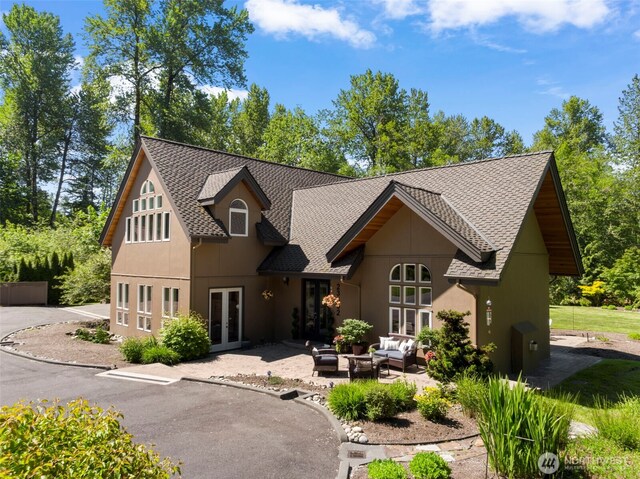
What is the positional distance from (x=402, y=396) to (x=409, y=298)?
5.34 meters

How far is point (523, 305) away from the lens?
14539mm

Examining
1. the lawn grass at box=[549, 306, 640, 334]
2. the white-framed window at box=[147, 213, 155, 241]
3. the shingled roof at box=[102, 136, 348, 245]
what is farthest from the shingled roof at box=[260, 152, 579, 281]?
the lawn grass at box=[549, 306, 640, 334]

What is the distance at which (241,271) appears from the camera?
17.7 m

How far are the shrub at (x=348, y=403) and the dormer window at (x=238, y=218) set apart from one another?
9.70 metres

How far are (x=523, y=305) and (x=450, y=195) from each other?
463 cm

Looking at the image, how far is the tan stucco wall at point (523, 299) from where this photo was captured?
13.0 m

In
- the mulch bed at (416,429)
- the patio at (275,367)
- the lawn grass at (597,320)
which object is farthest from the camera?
the lawn grass at (597,320)

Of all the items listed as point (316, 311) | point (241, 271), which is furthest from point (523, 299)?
point (241, 271)

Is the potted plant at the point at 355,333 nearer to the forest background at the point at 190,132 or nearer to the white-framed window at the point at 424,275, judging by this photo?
the white-framed window at the point at 424,275

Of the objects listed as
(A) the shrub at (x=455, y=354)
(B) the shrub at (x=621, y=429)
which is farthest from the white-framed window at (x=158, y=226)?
(B) the shrub at (x=621, y=429)

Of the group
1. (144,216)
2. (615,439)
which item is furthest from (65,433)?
(144,216)

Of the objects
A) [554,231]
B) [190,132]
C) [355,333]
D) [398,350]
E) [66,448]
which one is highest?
[190,132]

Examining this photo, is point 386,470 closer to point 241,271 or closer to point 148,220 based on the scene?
point 241,271

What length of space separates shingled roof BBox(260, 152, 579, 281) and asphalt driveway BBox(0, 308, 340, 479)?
6.23 metres
